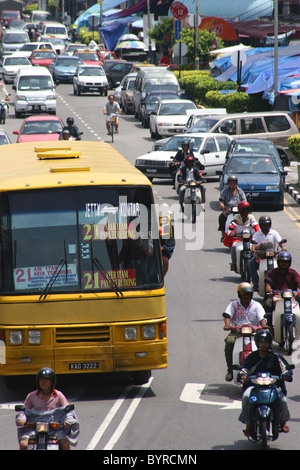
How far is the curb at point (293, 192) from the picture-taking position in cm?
3083

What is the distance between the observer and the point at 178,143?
34.5 meters

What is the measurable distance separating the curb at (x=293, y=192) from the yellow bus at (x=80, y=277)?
17.3 m

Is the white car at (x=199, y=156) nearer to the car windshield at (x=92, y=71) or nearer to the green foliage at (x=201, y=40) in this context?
the car windshield at (x=92, y=71)

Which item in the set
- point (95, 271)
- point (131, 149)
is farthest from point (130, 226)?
point (131, 149)

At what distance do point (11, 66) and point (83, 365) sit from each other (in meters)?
52.2

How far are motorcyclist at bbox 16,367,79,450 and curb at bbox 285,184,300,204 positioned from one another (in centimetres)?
2066

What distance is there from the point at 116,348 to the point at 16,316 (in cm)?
121

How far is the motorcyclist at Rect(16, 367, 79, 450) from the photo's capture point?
10.2 m

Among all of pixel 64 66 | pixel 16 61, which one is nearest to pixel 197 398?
pixel 16 61

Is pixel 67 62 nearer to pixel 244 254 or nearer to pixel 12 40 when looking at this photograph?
pixel 12 40

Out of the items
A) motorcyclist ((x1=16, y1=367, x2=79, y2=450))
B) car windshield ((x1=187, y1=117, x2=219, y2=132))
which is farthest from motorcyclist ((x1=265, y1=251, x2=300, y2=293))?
car windshield ((x1=187, y1=117, x2=219, y2=132))

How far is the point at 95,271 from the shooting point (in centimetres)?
1358

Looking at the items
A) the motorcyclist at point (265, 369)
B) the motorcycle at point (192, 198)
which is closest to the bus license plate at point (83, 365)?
the motorcyclist at point (265, 369)
